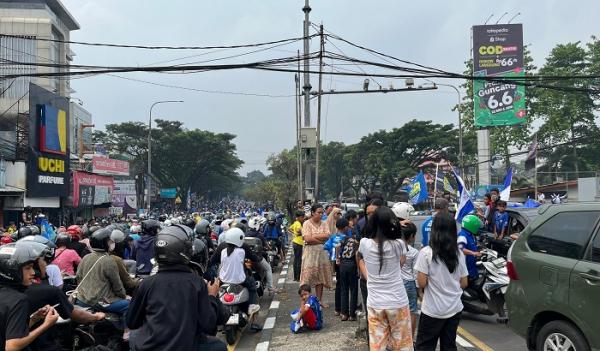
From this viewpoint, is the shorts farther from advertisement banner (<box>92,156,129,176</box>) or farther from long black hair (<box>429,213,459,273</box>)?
advertisement banner (<box>92,156,129,176</box>)

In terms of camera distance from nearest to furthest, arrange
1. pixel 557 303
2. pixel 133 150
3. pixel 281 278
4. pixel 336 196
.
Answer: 1. pixel 557 303
2. pixel 281 278
3. pixel 133 150
4. pixel 336 196

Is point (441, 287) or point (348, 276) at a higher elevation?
point (441, 287)

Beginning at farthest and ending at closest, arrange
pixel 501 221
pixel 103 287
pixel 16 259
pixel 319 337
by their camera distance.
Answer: pixel 501 221
pixel 319 337
pixel 103 287
pixel 16 259

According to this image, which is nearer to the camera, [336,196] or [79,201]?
[79,201]

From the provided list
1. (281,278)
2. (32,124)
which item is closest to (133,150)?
(32,124)

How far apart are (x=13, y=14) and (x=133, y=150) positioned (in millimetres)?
16018

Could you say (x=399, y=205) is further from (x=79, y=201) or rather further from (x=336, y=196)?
(x=336, y=196)

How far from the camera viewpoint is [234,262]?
7.20 meters

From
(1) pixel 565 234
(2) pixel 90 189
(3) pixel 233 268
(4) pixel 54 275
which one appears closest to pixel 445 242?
(1) pixel 565 234

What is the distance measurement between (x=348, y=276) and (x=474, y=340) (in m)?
1.88

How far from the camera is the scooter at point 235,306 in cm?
678

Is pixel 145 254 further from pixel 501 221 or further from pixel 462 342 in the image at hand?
pixel 501 221

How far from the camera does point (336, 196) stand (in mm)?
72125

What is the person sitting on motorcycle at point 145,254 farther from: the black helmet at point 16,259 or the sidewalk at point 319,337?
the black helmet at point 16,259
